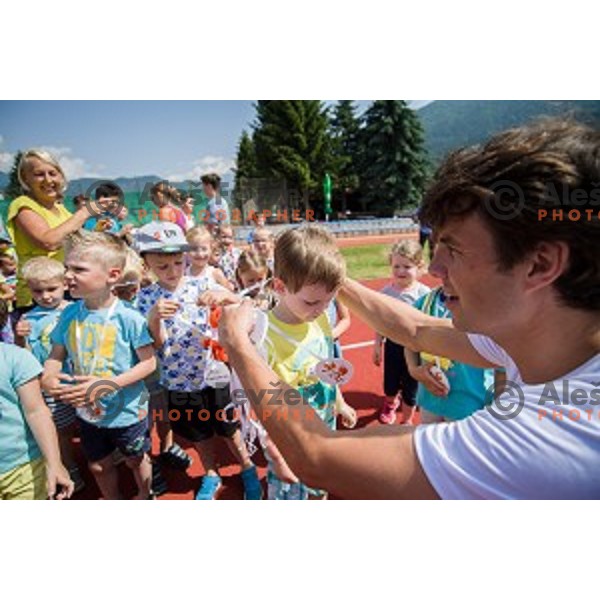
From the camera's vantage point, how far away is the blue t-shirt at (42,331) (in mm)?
2107

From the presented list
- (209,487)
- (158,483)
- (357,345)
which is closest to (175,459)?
(158,483)

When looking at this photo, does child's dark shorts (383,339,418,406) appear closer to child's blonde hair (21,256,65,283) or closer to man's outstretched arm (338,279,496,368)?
man's outstretched arm (338,279,496,368)

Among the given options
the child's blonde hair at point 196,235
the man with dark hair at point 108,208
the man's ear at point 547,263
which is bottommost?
the man's ear at point 547,263

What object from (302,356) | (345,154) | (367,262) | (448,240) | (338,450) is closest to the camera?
(338,450)

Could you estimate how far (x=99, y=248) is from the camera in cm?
197

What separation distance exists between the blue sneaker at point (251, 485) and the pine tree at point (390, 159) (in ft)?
59.5

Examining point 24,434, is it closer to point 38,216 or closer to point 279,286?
point 279,286

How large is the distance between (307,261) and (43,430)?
1183 mm

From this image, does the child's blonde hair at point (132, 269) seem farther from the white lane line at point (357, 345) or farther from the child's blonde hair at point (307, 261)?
the white lane line at point (357, 345)

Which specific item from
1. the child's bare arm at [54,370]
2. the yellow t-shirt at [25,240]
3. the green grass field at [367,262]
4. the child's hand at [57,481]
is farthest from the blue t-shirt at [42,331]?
the green grass field at [367,262]

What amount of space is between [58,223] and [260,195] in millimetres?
4588

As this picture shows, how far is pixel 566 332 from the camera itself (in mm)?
973

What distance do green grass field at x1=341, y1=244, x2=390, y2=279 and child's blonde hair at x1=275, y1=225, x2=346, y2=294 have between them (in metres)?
5.28

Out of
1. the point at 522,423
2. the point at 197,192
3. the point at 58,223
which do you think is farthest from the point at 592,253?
the point at 197,192
